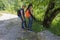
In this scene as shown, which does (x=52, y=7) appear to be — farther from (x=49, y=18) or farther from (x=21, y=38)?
(x=21, y=38)

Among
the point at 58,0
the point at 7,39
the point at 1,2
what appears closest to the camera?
the point at 7,39

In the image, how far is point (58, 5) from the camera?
49.2 feet

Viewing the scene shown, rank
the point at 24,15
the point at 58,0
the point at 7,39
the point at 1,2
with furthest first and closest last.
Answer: the point at 1,2 < the point at 24,15 < the point at 58,0 < the point at 7,39

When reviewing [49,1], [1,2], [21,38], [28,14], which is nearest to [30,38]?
[21,38]

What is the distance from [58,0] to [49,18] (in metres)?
2.26

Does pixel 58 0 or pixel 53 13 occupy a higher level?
pixel 58 0

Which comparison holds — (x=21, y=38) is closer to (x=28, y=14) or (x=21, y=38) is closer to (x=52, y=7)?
(x=28, y=14)

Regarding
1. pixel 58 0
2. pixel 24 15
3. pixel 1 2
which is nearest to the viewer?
pixel 58 0

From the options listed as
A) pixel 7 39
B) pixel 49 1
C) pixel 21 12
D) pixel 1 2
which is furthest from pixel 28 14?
pixel 1 2

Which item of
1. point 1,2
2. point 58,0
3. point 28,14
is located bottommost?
point 1,2

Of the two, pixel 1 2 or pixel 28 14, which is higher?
pixel 28 14

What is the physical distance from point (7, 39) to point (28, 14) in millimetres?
2642

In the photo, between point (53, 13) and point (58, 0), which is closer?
point (58, 0)

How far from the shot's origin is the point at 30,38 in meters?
12.4
